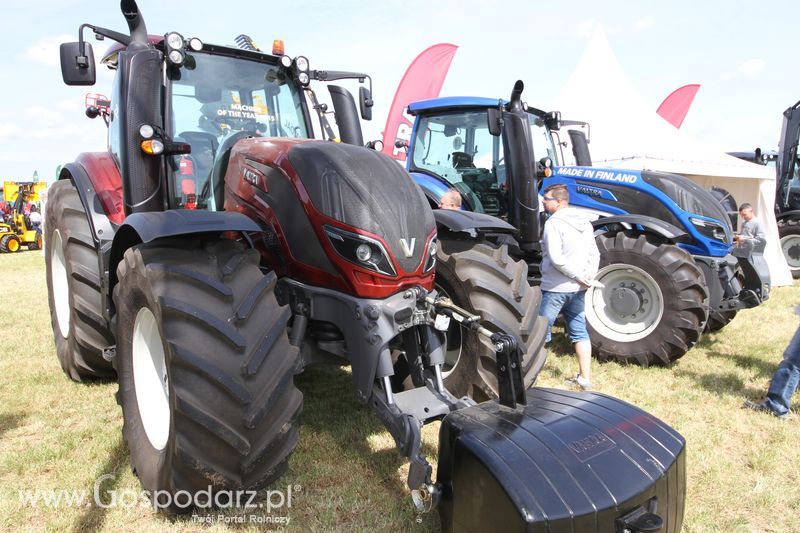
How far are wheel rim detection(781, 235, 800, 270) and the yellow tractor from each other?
21113 mm

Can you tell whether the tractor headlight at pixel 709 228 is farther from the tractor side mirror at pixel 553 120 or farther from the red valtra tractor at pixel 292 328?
the red valtra tractor at pixel 292 328

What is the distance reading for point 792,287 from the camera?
9.88 meters

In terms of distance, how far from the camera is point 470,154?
6340mm

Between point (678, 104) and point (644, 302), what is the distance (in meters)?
17.9

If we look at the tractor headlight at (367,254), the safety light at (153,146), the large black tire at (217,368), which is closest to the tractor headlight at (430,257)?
the tractor headlight at (367,254)

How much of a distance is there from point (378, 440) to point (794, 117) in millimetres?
11600

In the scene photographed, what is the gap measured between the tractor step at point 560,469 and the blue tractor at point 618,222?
2936 millimetres

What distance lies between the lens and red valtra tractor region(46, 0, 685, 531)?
6.23 feet

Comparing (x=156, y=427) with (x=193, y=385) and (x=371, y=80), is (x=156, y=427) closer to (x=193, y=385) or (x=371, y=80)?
(x=193, y=385)

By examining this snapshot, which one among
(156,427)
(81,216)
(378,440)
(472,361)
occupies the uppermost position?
(81,216)

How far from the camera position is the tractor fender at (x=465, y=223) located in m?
3.19

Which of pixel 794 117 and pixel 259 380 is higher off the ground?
pixel 794 117

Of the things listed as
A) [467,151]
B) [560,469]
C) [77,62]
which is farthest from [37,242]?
[560,469]

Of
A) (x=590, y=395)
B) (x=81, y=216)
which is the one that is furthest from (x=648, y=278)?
(x=81, y=216)
